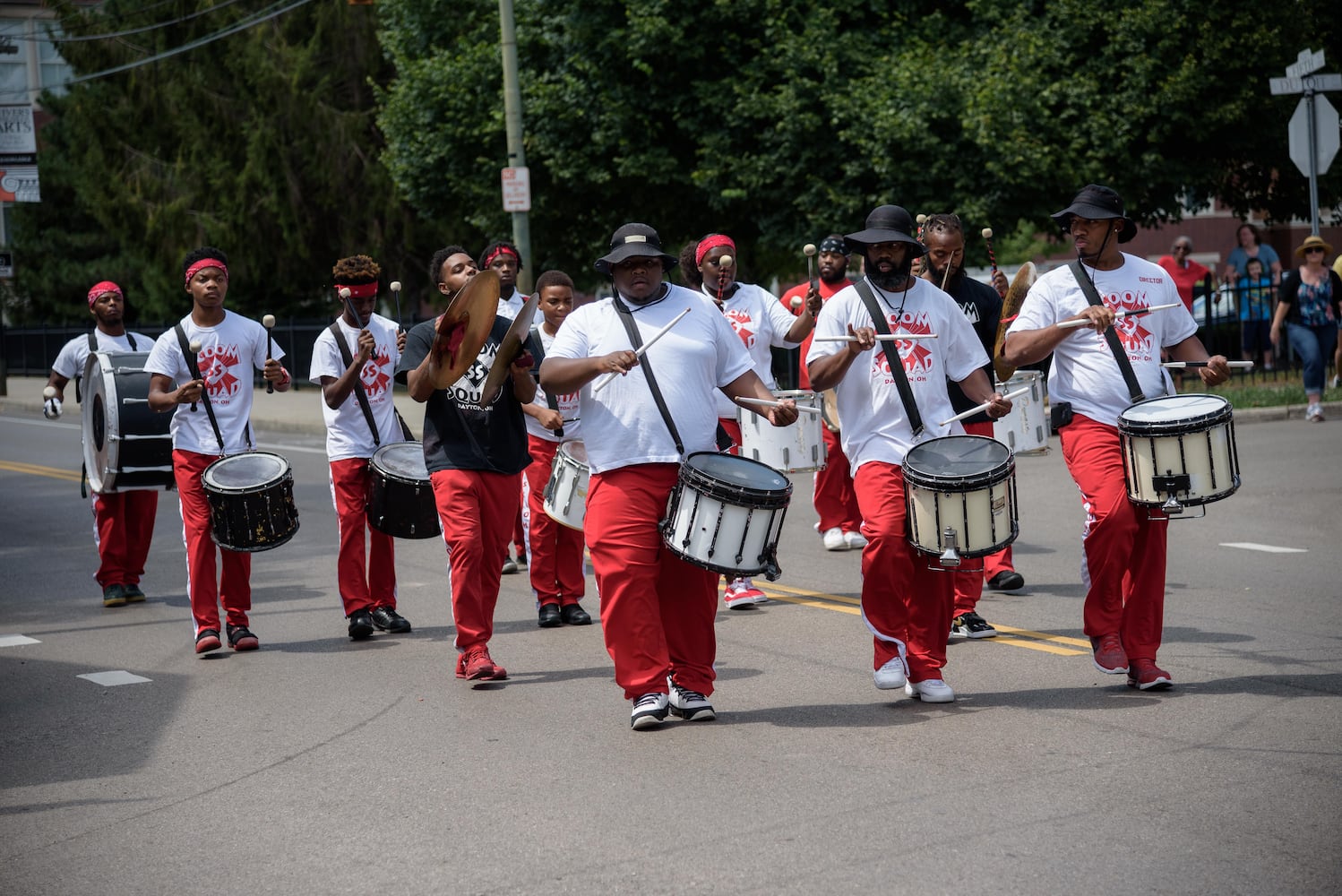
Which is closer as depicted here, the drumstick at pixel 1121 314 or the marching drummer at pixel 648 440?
the marching drummer at pixel 648 440

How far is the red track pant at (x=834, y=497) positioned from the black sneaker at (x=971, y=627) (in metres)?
3.11

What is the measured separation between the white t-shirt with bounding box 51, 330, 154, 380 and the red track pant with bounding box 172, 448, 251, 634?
2.37 meters

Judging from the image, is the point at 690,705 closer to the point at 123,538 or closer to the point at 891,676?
the point at 891,676

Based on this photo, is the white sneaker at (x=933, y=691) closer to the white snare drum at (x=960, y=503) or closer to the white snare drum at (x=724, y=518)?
the white snare drum at (x=960, y=503)

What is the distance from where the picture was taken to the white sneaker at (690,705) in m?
7.05

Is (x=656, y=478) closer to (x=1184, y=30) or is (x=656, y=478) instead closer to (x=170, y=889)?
(x=170, y=889)

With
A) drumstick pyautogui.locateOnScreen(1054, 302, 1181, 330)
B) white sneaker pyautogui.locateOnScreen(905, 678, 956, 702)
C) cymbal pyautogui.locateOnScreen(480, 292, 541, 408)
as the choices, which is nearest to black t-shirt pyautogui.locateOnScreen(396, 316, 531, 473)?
cymbal pyautogui.locateOnScreen(480, 292, 541, 408)

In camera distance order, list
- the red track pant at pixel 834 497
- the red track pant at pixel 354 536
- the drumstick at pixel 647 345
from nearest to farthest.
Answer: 1. the drumstick at pixel 647 345
2. the red track pant at pixel 354 536
3. the red track pant at pixel 834 497

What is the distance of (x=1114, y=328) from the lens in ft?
24.4

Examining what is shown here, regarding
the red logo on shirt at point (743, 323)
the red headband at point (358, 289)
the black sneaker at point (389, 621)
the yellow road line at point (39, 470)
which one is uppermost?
the red headband at point (358, 289)

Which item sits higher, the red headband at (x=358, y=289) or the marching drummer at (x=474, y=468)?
the red headband at (x=358, y=289)

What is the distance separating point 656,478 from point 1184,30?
18.3 metres

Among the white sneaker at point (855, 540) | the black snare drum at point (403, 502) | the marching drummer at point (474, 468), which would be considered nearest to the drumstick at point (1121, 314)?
the marching drummer at point (474, 468)

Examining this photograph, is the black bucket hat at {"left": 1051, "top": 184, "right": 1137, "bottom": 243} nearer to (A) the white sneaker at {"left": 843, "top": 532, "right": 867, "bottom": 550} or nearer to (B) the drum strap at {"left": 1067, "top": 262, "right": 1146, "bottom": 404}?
(B) the drum strap at {"left": 1067, "top": 262, "right": 1146, "bottom": 404}
